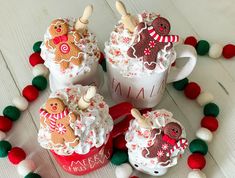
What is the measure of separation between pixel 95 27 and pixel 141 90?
0.70 ft

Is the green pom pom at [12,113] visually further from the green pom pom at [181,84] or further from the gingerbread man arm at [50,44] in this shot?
the green pom pom at [181,84]

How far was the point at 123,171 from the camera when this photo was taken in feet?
2.16

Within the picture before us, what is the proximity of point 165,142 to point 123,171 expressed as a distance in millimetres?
104

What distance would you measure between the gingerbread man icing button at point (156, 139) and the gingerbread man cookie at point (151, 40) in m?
0.08

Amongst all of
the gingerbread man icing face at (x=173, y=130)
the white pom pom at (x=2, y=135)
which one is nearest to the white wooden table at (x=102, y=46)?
the white pom pom at (x=2, y=135)

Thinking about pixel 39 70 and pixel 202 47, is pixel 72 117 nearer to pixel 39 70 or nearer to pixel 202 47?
pixel 39 70

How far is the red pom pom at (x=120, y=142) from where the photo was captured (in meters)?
0.69

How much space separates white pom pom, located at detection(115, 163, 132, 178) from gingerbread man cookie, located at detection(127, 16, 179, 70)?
17 cm

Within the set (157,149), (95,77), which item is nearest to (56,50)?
(95,77)

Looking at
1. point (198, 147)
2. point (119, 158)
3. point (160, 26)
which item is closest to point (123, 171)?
point (119, 158)

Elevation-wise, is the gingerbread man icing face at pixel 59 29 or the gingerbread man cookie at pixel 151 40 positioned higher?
the gingerbread man icing face at pixel 59 29

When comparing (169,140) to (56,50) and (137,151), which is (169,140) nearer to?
(137,151)

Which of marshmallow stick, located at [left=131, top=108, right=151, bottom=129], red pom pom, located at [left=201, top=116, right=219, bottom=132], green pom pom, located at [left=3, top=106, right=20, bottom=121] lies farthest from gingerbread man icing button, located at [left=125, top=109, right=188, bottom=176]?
green pom pom, located at [left=3, top=106, right=20, bottom=121]

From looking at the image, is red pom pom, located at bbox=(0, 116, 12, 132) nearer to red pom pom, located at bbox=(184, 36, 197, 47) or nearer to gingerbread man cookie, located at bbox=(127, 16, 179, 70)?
gingerbread man cookie, located at bbox=(127, 16, 179, 70)
